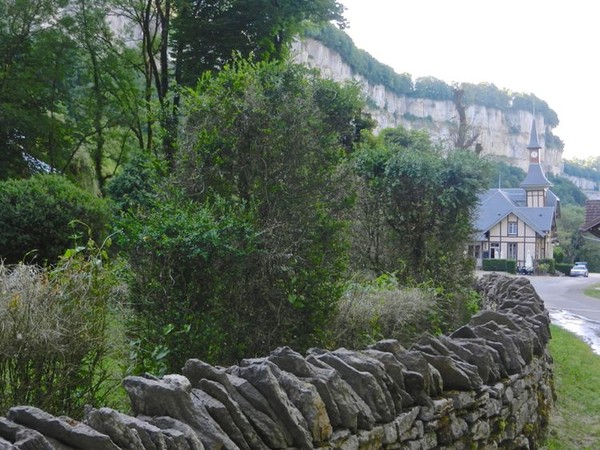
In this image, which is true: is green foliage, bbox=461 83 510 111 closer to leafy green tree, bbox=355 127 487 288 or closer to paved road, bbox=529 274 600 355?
paved road, bbox=529 274 600 355

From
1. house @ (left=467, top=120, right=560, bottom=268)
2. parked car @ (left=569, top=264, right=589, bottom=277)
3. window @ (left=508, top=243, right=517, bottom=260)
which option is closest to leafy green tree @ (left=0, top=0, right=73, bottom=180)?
parked car @ (left=569, top=264, right=589, bottom=277)

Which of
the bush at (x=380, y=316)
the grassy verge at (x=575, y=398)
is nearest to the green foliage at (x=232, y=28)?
the grassy verge at (x=575, y=398)

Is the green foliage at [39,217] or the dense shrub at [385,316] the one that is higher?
the green foliage at [39,217]

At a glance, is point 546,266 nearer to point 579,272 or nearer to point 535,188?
point 579,272

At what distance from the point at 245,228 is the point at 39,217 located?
6.05 metres

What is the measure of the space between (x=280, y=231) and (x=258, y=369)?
11.6 feet

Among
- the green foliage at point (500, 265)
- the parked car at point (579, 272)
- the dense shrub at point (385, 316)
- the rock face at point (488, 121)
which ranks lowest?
the parked car at point (579, 272)

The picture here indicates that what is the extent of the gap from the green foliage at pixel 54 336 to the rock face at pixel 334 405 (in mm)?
1295

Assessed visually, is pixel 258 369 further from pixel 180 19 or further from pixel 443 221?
pixel 180 19

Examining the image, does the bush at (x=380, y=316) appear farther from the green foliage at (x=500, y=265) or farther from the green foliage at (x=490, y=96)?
the green foliage at (x=490, y=96)

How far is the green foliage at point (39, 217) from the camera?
1157 centimetres

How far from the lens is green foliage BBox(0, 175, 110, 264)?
1157 cm

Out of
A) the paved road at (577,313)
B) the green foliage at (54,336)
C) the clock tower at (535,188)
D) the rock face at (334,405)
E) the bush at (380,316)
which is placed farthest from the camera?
the clock tower at (535,188)

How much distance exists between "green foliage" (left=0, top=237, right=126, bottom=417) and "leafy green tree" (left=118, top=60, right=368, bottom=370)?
1009 millimetres
